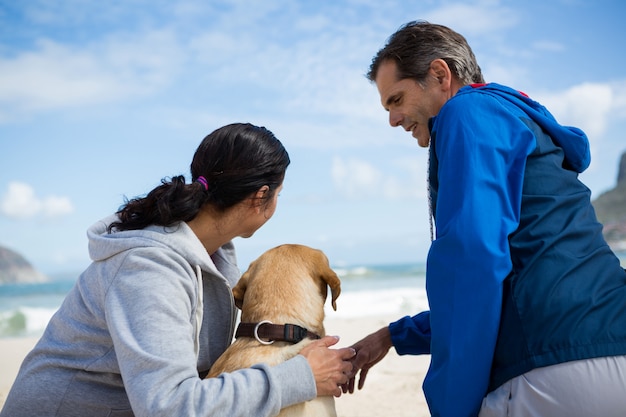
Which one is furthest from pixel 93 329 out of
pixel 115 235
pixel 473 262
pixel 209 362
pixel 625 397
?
pixel 625 397

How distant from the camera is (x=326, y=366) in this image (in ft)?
8.39

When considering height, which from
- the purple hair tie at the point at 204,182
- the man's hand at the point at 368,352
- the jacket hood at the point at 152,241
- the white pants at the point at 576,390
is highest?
the purple hair tie at the point at 204,182

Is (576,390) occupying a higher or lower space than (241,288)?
lower

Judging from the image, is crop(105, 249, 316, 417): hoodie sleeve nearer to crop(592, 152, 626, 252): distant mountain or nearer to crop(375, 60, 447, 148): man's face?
crop(375, 60, 447, 148): man's face

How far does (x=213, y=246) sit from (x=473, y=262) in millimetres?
1482

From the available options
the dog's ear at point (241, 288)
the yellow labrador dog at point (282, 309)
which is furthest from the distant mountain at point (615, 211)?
the dog's ear at point (241, 288)

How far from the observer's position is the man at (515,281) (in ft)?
6.56

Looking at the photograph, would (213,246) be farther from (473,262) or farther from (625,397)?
(625,397)

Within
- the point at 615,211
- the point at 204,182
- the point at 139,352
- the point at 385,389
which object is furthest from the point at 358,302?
the point at 615,211

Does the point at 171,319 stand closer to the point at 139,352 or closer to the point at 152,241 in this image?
the point at 139,352

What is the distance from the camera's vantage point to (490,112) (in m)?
2.21

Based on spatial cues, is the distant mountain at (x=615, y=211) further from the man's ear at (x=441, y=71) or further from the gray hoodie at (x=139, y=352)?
the gray hoodie at (x=139, y=352)

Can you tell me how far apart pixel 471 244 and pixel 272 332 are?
3.41 ft

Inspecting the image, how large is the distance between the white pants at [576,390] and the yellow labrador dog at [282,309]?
91 centimetres
